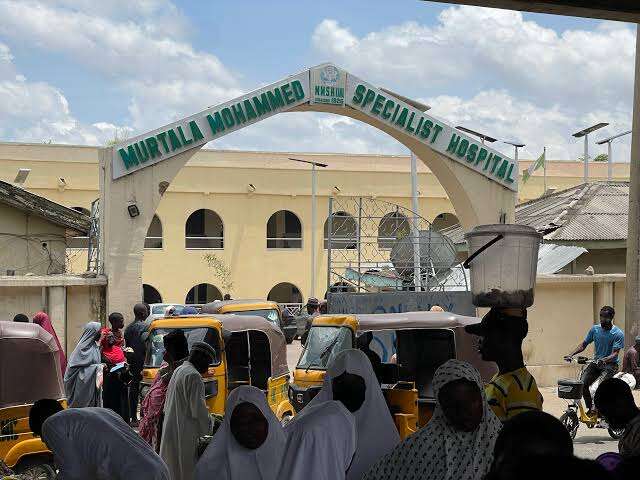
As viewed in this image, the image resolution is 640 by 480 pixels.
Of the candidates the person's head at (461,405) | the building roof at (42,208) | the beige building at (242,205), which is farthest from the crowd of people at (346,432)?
the beige building at (242,205)

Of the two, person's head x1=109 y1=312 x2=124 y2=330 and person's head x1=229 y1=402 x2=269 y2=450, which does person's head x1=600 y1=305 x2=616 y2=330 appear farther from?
person's head x1=229 y1=402 x2=269 y2=450

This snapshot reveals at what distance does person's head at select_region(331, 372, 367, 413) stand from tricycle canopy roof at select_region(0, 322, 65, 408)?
4195 millimetres

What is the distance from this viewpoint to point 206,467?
18.3 ft

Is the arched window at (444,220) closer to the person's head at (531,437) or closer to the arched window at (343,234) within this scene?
the arched window at (343,234)

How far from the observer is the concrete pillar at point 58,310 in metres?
16.8

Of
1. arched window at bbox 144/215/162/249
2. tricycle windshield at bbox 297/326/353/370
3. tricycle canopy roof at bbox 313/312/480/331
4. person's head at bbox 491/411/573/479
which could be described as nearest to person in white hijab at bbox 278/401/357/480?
person's head at bbox 491/411/573/479

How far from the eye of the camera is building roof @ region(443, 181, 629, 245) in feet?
79.9

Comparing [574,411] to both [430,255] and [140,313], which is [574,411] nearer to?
[430,255]

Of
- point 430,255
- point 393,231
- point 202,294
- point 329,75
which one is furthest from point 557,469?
point 202,294

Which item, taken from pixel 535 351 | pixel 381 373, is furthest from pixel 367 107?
pixel 381 373

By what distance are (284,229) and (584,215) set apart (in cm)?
1906

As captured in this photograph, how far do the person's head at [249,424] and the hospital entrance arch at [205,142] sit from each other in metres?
12.6

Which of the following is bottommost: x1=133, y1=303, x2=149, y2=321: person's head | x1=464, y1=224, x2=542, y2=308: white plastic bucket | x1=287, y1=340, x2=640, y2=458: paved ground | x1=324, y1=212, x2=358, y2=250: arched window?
x1=287, y1=340, x2=640, y2=458: paved ground

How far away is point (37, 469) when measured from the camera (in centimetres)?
903
